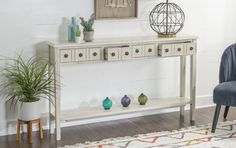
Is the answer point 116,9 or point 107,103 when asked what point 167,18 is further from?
point 107,103

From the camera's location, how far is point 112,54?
387 centimetres

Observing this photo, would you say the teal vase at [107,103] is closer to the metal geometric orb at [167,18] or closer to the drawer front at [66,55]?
the drawer front at [66,55]

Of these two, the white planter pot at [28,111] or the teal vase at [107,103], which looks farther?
the teal vase at [107,103]

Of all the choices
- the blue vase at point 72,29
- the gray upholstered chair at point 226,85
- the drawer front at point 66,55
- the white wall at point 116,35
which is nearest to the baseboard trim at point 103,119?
the white wall at point 116,35

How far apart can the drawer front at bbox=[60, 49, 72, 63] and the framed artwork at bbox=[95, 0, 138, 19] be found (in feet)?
1.89

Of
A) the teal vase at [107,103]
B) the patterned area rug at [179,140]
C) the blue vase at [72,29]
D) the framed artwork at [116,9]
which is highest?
the framed artwork at [116,9]

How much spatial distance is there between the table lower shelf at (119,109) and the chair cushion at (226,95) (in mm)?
502

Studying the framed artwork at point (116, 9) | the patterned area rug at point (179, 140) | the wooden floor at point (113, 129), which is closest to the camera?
the patterned area rug at point (179, 140)

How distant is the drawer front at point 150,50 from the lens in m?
4.02

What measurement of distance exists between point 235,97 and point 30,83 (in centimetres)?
176

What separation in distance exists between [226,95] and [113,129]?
1086mm

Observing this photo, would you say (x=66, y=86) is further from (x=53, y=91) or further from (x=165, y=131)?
(x=165, y=131)

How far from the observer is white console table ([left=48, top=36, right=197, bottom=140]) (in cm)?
374

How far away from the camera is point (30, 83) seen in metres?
3.73
